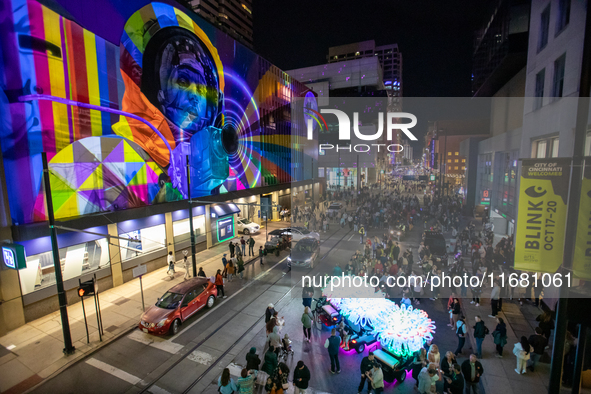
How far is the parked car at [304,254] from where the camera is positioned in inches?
647

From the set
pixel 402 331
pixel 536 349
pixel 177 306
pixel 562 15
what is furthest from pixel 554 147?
pixel 177 306

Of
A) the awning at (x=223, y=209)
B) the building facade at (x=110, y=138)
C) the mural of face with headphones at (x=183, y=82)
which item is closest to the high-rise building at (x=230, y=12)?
the mural of face with headphones at (x=183, y=82)

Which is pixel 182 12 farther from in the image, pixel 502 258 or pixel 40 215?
pixel 502 258

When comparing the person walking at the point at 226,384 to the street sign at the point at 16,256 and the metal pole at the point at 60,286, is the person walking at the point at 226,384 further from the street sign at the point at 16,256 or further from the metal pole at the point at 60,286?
the street sign at the point at 16,256

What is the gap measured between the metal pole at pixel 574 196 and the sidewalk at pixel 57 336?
1296 centimetres

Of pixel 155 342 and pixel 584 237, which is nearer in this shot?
pixel 584 237

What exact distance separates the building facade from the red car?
2.49 meters

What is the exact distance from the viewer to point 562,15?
1107cm

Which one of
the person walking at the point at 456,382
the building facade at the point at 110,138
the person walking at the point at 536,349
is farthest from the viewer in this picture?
the building facade at the point at 110,138

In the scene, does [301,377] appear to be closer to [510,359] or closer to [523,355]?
[523,355]

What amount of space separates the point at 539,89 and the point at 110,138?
2183cm

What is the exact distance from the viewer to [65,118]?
1206 centimetres

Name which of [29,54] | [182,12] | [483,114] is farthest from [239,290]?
[483,114]

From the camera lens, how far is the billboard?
35.3ft
